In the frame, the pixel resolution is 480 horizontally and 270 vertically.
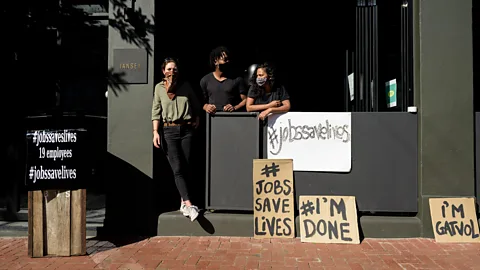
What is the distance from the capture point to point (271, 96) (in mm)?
5387

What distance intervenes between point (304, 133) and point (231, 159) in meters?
1.01

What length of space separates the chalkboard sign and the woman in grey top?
98 centimetres

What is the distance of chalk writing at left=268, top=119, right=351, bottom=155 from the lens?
17.0ft

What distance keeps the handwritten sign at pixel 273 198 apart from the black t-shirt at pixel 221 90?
96cm

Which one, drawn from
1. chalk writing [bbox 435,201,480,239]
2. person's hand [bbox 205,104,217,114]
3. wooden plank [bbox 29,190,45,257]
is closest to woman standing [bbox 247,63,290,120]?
person's hand [bbox 205,104,217,114]

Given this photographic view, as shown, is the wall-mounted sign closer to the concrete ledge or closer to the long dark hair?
the long dark hair

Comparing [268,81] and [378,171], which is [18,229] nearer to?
[268,81]

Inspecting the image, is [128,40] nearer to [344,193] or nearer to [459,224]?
[344,193]

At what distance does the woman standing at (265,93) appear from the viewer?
5.27m

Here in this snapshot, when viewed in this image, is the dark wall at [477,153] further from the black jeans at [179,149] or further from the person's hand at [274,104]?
the black jeans at [179,149]

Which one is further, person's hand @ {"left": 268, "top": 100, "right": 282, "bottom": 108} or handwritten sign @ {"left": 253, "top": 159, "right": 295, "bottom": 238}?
person's hand @ {"left": 268, "top": 100, "right": 282, "bottom": 108}

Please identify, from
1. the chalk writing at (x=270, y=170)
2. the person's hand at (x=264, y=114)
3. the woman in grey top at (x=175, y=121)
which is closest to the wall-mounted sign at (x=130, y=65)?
the woman in grey top at (x=175, y=121)

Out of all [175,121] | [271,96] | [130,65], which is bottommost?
[175,121]

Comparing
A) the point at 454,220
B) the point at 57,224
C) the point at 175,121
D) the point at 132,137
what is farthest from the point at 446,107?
the point at 57,224
